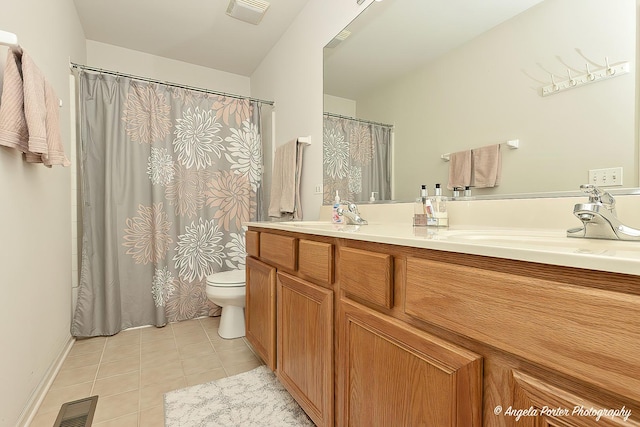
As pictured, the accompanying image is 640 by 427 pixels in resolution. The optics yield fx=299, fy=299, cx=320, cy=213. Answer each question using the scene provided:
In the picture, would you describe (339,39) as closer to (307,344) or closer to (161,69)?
(307,344)

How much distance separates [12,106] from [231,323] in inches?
64.0

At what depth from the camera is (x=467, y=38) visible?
1184 millimetres

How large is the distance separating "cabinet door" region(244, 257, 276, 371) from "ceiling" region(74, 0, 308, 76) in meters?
1.91

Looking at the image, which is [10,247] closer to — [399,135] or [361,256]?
[361,256]

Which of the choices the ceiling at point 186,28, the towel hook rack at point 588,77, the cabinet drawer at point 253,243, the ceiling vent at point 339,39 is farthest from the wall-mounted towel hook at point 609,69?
the ceiling at point 186,28

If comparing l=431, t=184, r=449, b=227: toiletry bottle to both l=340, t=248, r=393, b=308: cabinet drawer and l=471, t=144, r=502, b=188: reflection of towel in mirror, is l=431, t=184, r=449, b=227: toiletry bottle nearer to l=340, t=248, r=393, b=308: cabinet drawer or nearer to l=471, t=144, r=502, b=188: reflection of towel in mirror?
l=471, t=144, r=502, b=188: reflection of towel in mirror

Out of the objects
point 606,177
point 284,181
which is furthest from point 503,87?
point 284,181

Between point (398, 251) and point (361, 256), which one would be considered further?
point (361, 256)

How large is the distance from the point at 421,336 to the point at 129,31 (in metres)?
3.09

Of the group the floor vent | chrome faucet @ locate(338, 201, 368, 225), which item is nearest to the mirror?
chrome faucet @ locate(338, 201, 368, 225)

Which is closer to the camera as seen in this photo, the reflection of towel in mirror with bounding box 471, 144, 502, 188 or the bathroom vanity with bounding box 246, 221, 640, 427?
the bathroom vanity with bounding box 246, 221, 640, 427

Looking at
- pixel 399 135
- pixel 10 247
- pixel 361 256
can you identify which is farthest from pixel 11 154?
pixel 399 135

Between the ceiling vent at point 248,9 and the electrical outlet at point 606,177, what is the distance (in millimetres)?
2251

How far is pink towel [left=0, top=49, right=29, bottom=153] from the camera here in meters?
1.04
